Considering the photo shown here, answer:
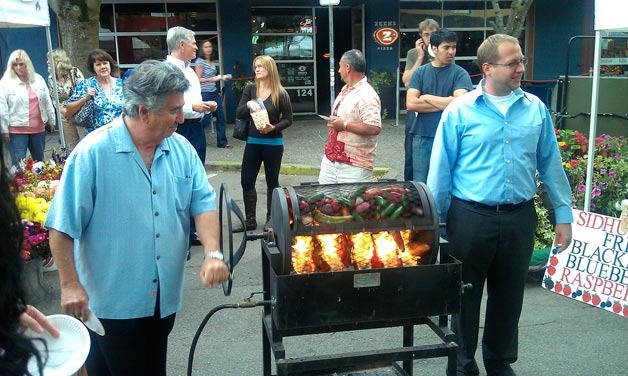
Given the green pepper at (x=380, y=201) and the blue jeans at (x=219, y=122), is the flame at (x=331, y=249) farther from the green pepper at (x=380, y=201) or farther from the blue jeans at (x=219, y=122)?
the blue jeans at (x=219, y=122)

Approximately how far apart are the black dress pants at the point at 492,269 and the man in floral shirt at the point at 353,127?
1.62 metres

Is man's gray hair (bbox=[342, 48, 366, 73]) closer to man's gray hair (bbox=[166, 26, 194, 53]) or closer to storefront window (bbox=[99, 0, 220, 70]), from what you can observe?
man's gray hair (bbox=[166, 26, 194, 53])

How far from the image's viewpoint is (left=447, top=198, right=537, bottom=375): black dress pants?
3398 mm

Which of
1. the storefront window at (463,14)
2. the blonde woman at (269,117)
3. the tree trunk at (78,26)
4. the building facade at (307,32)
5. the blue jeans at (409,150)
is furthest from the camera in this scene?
the storefront window at (463,14)

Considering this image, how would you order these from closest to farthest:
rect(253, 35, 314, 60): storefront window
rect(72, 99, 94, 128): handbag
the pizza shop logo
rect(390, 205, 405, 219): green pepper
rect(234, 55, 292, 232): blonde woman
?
rect(390, 205, 405, 219): green pepper < rect(72, 99, 94, 128): handbag < rect(234, 55, 292, 232): blonde woman < the pizza shop logo < rect(253, 35, 314, 60): storefront window

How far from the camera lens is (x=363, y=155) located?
201 inches

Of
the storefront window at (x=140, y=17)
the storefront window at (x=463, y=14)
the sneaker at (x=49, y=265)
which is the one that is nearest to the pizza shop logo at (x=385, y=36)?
the storefront window at (x=463, y=14)

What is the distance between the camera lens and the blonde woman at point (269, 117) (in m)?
6.21

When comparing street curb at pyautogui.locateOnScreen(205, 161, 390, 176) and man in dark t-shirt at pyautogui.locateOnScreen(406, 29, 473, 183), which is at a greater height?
man in dark t-shirt at pyautogui.locateOnScreen(406, 29, 473, 183)

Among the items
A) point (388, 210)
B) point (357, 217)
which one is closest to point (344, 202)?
point (357, 217)

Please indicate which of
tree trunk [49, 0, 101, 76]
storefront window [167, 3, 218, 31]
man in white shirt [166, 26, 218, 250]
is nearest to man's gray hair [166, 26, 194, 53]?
man in white shirt [166, 26, 218, 250]

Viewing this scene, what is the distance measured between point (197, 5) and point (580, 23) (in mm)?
9144

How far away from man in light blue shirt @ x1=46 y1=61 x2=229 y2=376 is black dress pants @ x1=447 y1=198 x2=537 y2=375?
1.45 m

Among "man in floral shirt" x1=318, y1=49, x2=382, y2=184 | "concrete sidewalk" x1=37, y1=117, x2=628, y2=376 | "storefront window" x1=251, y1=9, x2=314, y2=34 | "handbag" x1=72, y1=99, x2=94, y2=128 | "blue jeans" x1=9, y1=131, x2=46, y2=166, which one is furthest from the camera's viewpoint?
"storefront window" x1=251, y1=9, x2=314, y2=34
